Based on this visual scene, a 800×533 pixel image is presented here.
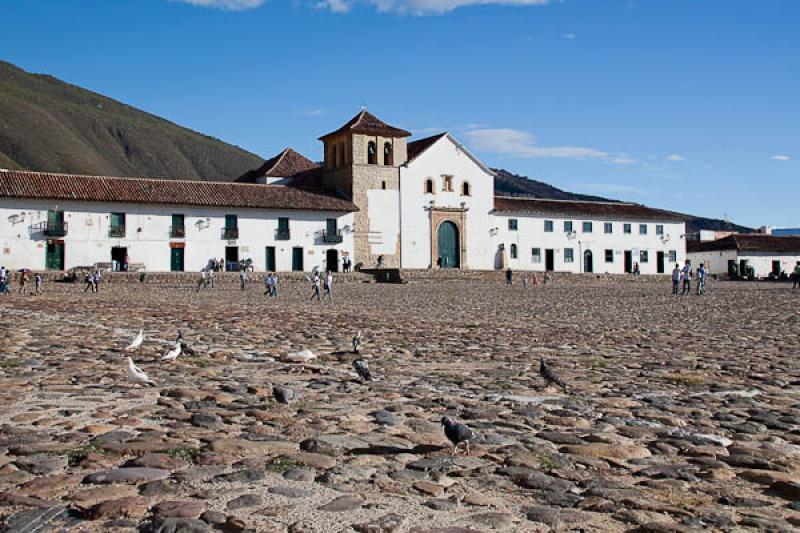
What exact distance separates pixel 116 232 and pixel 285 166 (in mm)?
16273

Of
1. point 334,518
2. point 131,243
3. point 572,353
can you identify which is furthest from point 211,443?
point 131,243

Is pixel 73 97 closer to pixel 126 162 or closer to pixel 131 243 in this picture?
pixel 126 162

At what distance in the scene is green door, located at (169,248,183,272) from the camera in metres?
43.2

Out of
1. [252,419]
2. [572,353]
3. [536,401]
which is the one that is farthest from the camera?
[572,353]

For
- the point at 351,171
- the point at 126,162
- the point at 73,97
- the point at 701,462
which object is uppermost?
the point at 73,97

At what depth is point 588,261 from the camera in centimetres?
5562

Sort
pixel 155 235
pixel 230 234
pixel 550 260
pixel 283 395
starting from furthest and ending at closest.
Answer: pixel 550 260 → pixel 230 234 → pixel 155 235 → pixel 283 395

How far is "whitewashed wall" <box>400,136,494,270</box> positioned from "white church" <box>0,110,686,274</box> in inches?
2.7

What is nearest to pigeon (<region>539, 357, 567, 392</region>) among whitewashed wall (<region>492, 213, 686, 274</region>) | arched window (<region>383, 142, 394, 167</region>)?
arched window (<region>383, 142, 394, 167</region>)

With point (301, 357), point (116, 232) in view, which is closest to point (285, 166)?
point (116, 232)

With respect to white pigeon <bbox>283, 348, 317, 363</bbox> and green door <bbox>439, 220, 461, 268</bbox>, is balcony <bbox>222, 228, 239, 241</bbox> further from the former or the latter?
white pigeon <bbox>283, 348, 317, 363</bbox>

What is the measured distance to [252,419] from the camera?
5340 millimetres

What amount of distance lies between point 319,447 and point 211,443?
0.60m

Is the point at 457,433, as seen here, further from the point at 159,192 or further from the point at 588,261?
the point at 588,261
